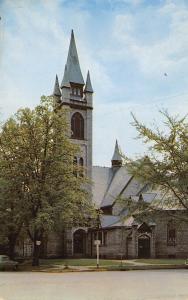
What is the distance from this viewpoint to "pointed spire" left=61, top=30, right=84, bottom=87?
203ft

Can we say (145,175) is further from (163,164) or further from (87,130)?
(87,130)

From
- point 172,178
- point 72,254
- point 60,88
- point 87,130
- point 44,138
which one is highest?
point 60,88

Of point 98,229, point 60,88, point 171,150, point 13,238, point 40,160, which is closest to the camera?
point 171,150

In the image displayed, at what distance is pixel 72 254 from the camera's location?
2202 inches

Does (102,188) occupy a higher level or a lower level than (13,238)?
higher

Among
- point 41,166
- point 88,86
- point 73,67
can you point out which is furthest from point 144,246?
point 73,67

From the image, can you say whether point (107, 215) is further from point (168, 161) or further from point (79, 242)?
point (168, 161)

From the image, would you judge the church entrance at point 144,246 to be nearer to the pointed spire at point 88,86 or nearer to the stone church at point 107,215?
the stone church at point 107,215

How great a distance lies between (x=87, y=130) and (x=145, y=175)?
2752cm

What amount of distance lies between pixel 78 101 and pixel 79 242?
17.0m

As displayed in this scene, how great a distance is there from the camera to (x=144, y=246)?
167 feet

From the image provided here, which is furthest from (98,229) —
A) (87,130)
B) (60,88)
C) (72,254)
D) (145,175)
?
(145,175)

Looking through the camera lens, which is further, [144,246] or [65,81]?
[65,81]

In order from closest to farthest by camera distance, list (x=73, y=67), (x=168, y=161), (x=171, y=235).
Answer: (x=168, y=161), (x=171, y=235), (x=73, y=67)
